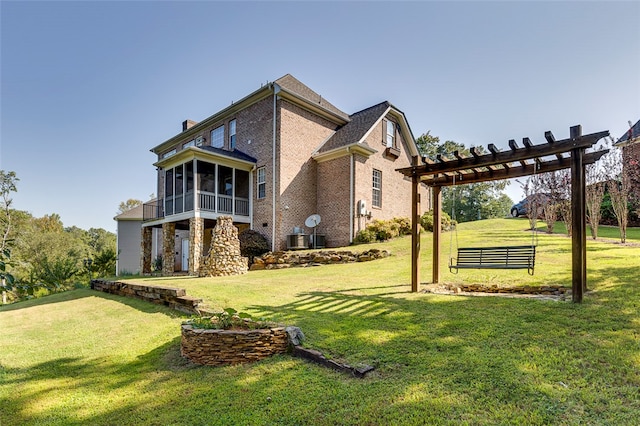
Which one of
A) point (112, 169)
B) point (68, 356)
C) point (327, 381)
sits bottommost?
point (68, 356)

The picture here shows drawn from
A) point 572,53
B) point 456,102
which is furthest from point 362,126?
point 572,53

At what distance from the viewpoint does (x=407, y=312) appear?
5652 millimetres

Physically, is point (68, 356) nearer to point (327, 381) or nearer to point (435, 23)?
point (327, 381)

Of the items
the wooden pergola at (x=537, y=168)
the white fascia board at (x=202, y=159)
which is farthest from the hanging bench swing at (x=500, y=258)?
the white fascia board at (x=202, y=159)

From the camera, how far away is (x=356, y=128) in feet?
57.4

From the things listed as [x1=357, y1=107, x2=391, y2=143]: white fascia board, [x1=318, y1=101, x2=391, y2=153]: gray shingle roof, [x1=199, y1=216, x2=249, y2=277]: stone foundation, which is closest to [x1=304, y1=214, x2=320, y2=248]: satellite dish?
[x1=318, y1=101, x2=391, y2=153]: gray shingle roof

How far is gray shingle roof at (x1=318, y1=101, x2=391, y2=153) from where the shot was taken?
16.7 m

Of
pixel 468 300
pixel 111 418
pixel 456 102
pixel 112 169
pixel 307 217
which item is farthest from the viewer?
pixel 112 169

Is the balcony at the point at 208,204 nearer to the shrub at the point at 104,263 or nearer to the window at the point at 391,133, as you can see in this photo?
the shrub at the point at 104,263

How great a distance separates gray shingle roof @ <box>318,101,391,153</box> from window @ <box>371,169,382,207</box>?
219cm

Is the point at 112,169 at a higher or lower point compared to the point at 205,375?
higher

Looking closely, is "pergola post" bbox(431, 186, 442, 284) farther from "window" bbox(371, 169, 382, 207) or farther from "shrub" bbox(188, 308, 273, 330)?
"window" bbox(371, 169, 382, 207)

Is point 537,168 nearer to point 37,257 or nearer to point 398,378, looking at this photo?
point 398,378

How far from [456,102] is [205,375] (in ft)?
43.2
